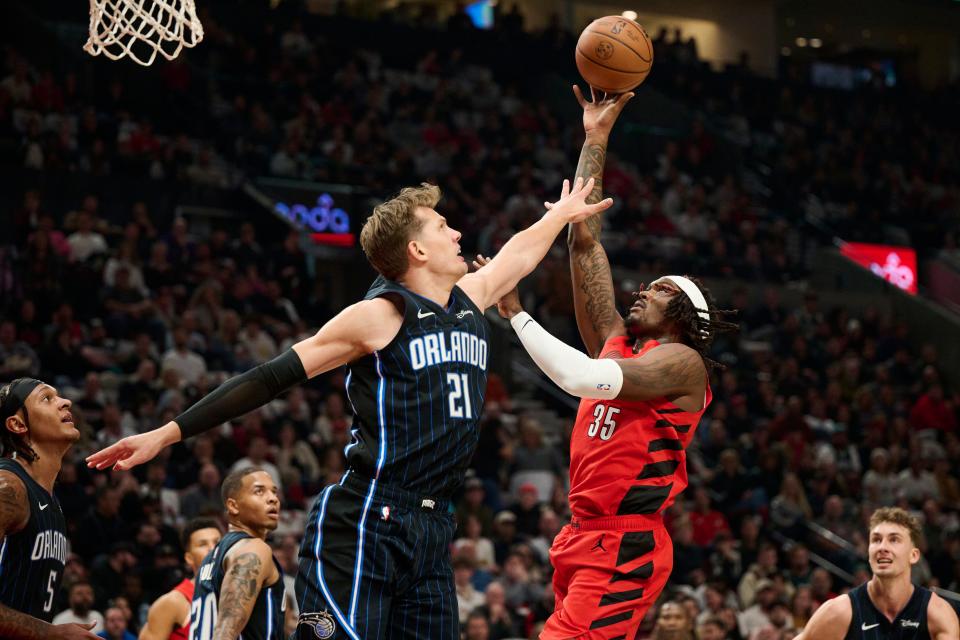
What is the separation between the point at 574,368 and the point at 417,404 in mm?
653

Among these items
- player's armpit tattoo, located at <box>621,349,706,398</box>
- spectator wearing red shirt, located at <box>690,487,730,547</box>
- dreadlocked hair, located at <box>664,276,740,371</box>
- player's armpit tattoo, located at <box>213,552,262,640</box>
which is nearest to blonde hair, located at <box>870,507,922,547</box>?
dreadlocked hair, located at <box>664,276,740,371</box>

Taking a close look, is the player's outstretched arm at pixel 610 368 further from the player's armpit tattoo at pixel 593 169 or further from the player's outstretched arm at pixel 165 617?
the player's outstretched arm at pixel 165 617

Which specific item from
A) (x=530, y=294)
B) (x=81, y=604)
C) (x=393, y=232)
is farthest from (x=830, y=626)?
(x=530, y=294)

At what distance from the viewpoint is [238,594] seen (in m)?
5.07

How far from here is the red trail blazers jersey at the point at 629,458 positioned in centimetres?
480

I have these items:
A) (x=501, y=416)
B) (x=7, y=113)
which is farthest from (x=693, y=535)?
(x=7, y=113)

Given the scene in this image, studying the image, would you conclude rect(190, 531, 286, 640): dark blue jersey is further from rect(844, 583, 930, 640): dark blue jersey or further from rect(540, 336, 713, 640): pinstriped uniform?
rect(844, 583, 930, 640): dark blue jersey

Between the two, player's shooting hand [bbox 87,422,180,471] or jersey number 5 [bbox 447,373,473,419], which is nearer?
player's shooting hand [bbox 87,422,180,471]

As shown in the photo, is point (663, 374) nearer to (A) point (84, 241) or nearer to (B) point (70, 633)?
(B) point (70, 633)

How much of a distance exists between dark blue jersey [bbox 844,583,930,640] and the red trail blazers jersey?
1.58 meters

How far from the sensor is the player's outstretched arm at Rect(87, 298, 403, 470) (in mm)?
3770

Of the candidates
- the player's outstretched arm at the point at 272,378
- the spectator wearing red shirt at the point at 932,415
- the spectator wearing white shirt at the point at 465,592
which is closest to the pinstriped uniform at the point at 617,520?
the player's outstretched arm at the point at 272,378

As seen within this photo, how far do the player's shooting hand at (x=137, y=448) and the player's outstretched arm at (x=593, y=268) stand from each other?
213cm

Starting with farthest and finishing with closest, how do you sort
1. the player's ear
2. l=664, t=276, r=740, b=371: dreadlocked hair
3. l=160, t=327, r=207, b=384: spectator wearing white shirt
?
l=160, t=327, r=207, b=384: spectator wearing white shirt → l=664, t=276, r=740, b=371: dreadlocked hair → the player's ear
